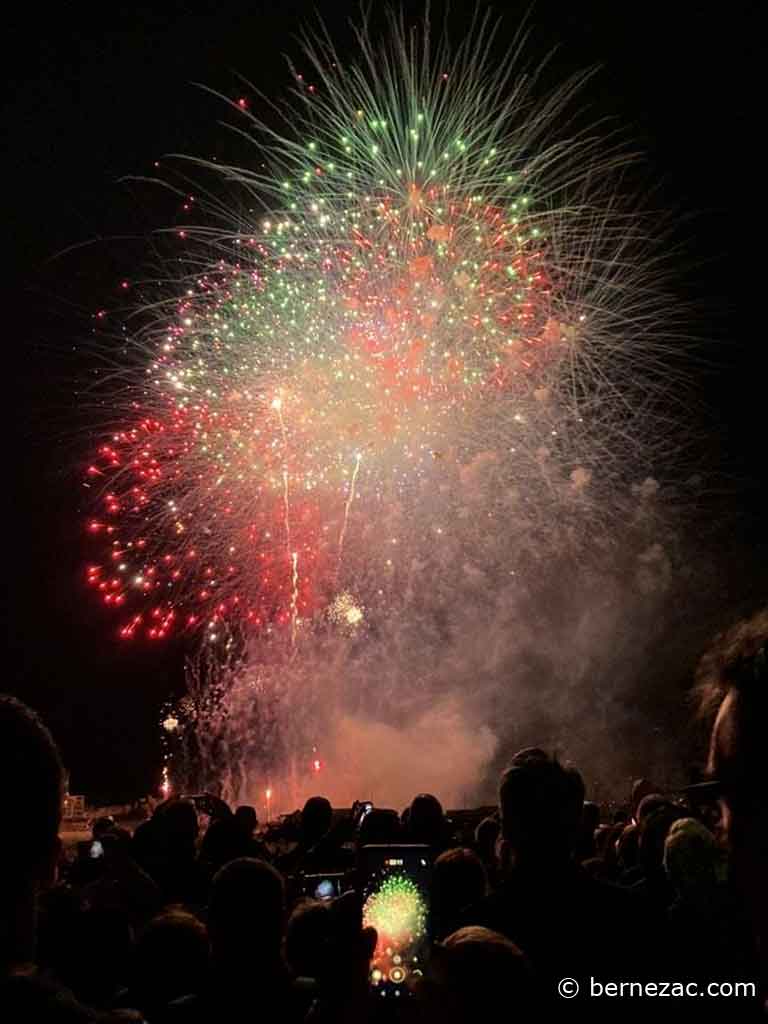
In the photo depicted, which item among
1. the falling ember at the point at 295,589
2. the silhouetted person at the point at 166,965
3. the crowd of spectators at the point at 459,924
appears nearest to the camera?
the crowd of spectators at the point at 459,924

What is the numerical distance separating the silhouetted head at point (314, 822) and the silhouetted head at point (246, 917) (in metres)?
2.94

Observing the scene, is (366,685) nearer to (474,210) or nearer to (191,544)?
(191,544)

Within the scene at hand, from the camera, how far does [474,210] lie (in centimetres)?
1398

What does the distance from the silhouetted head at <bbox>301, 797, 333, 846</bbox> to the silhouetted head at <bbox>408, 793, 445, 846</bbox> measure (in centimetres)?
73

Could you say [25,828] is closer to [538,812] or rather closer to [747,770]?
[747,770]

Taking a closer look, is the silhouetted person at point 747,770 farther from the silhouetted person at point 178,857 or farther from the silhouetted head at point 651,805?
the silhouetted person at point 178,857

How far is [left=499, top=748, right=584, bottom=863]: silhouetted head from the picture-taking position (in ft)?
10.3

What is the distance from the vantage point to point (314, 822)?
595 centimetres

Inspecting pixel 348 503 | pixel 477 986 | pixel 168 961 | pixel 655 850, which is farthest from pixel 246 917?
pixel 348 503

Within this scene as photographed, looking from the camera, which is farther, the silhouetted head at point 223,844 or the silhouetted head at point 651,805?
the silhouetted head at point 223,844

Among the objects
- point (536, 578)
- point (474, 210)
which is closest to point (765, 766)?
point (474, 210)

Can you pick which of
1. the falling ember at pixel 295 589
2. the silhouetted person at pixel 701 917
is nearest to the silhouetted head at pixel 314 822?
the silhouetted person at pixel 701 917

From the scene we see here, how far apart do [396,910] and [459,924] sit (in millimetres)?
Result: 263

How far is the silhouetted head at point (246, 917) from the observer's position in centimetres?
292
